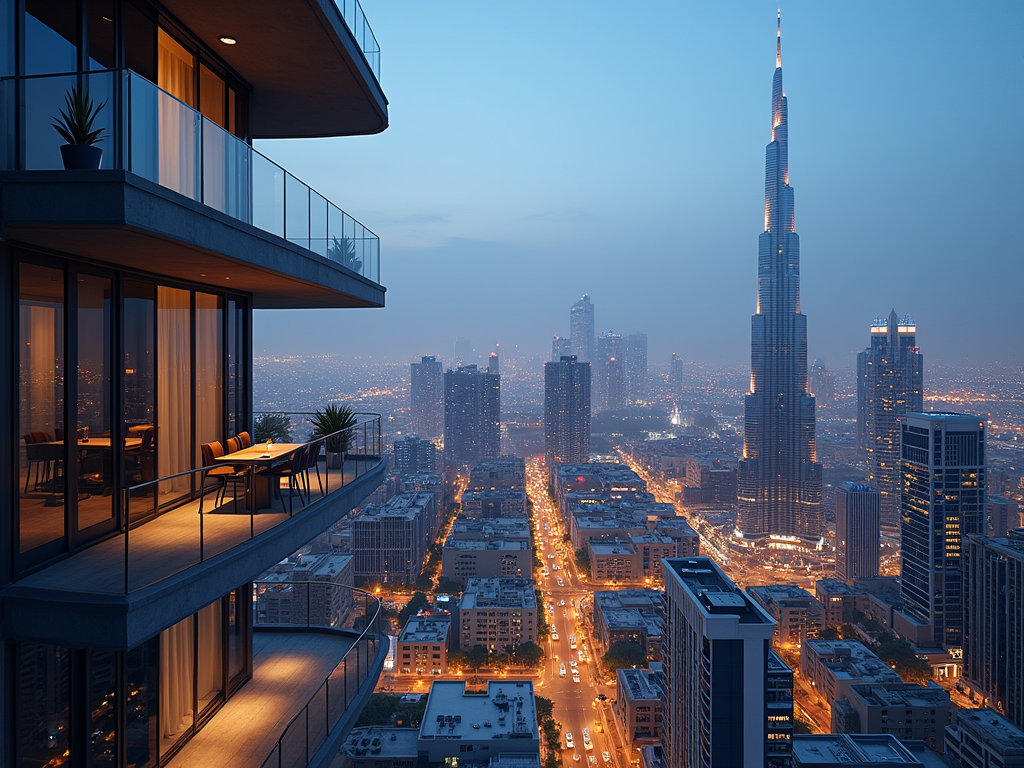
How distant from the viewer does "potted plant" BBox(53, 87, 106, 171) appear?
355cm

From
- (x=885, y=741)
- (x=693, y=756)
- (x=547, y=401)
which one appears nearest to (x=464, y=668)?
(x=693, y=756)

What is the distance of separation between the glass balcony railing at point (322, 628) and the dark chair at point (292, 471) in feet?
4.31

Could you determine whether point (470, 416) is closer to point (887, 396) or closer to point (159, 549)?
point (887, 396)

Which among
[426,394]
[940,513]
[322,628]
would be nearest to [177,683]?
[322,628]

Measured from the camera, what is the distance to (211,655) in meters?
5.93

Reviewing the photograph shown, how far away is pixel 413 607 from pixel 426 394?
6150 cm

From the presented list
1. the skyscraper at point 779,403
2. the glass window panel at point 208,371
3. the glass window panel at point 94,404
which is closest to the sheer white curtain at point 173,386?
the glass window panel at point 208,371

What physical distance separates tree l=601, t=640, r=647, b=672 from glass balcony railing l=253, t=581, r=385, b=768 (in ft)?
99.5

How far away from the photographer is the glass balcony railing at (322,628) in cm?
475

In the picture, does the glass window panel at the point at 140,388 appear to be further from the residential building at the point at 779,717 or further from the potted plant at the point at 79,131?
the residential building at the point at 779,717

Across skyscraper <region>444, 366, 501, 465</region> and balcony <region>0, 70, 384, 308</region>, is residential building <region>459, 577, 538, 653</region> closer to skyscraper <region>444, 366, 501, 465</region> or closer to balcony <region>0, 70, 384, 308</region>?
balcony <region>0, 70, 384, 308</region>

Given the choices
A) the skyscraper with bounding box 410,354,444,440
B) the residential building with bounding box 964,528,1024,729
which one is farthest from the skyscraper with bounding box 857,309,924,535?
the skyscraper with bounding box 410,354,444,440

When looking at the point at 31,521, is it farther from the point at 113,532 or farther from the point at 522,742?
the point at 522,742

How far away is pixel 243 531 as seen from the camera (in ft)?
16.0
